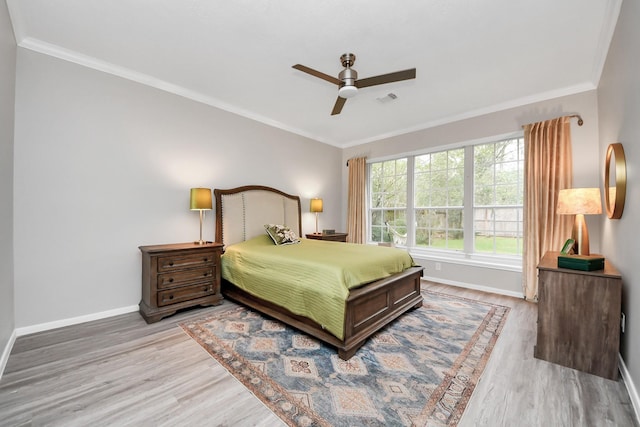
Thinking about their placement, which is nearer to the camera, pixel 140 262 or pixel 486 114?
pixel 140 262

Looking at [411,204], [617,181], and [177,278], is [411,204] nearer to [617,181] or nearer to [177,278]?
[617,181]

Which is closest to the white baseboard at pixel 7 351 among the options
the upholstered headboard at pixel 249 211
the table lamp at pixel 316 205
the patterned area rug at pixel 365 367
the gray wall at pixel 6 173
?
the gray wall at pixel 6 173

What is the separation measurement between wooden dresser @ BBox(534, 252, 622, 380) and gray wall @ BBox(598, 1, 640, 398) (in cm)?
8

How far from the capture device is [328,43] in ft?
8.04

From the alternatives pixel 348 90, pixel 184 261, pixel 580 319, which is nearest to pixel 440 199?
pixel 580 319

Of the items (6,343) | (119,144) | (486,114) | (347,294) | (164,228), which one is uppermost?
(486,114)

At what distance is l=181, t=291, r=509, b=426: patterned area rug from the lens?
1.55m

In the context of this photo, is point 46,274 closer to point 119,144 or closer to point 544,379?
point 119,144

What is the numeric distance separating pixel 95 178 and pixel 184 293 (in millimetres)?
1562

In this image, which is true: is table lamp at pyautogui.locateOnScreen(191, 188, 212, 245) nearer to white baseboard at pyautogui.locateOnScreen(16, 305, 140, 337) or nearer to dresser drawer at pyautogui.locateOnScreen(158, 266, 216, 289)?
dresser drawer at pyautogui.locateOnScreen(158, 266, 216, 289)

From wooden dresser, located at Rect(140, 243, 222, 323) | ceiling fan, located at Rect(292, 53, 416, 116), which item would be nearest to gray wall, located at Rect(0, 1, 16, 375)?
wooden dresser, located at Rect(140, 243, 222, 323)

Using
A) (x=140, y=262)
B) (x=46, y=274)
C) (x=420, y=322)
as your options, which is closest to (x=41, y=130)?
(x=46, y=274)

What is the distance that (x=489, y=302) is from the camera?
11.2ft

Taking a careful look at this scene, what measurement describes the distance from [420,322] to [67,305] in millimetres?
3658
